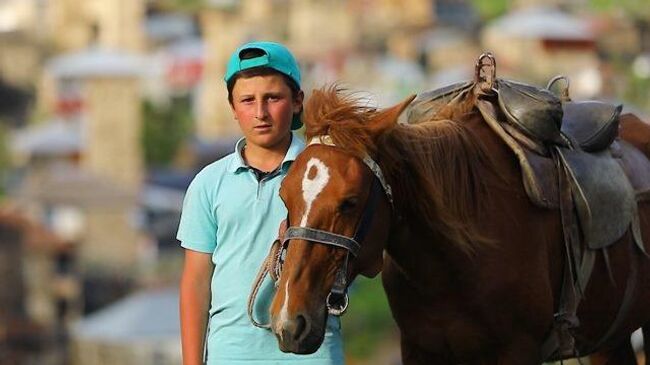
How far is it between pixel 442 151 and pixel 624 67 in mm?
62842

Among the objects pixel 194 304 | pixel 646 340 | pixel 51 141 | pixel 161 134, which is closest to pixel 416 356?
pixel 194 304

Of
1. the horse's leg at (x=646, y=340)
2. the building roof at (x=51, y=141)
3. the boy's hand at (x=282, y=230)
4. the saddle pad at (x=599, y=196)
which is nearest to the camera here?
the boy's hand at (x=282, y=230)

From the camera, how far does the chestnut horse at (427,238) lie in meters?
Answer: 5.67

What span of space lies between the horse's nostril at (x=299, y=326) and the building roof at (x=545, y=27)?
66.1 meters

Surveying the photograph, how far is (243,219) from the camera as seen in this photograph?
5.92 m

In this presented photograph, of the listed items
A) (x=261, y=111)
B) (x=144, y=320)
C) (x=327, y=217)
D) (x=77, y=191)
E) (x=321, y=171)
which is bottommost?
(x=77, y=191)

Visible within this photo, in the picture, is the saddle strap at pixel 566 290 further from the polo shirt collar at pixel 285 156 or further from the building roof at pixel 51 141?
the building roof at pixel 51 141

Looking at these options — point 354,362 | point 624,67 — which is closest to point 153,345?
point 354,362

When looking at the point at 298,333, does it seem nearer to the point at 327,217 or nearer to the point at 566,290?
the point at 327,217

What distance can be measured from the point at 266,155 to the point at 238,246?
10.2 inches

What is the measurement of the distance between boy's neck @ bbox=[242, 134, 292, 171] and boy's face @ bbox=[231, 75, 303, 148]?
0.03 metres

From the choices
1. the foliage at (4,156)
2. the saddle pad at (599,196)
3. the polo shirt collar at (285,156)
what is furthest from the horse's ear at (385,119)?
the foliage at (4,156)

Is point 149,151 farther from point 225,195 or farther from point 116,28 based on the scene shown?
point 225,195

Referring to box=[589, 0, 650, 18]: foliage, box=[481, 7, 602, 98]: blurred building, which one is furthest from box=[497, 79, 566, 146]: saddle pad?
box=[589, 0, 650, 18]: foliage
